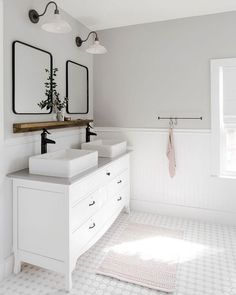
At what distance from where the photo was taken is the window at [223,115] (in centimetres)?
275

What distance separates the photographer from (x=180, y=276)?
195 cm

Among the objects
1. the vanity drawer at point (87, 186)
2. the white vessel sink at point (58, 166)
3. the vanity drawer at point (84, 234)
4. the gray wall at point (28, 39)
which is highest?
Result: the gray wall at point (28, 39)

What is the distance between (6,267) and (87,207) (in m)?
0.80

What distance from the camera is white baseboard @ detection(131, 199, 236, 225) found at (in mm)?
2867

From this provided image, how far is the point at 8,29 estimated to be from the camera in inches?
75.7

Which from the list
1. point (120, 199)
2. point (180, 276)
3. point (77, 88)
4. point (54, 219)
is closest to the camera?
point (54, 219)

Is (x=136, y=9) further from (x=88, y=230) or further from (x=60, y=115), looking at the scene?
(x=88, y=230)

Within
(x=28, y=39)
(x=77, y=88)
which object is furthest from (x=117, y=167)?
(x=28, y=39)

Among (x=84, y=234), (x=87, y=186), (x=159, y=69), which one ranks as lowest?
(x=84, y=234)

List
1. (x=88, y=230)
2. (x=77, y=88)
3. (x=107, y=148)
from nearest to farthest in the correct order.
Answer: (x=88, y=230), (x=107, y=148), (x=77, y=88)

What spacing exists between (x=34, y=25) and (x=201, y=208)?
264cm

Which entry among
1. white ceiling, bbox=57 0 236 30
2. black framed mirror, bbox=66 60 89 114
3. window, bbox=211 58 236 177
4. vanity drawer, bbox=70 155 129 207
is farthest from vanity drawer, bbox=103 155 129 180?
white ceiling, bbox=57 0 236 30

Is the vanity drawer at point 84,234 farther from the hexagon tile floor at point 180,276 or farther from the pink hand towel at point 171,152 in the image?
the pink hand towel at point 171,152

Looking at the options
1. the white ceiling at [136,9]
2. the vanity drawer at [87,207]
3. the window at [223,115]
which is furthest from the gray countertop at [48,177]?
the white ceiling at [136,9]
